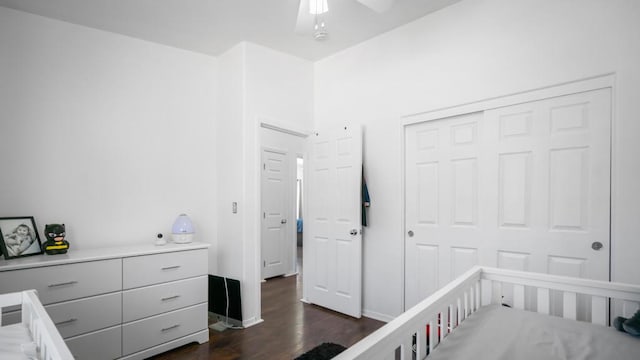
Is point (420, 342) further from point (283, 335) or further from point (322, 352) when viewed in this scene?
point (283, 335)

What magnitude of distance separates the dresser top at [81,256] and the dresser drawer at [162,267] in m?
0.04

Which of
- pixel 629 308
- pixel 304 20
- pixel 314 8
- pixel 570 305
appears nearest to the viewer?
pixel 629 308

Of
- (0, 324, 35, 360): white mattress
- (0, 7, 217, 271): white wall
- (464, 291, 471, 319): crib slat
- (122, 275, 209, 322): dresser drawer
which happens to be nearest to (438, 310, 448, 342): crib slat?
(464, 291, 471, 319): crib slat

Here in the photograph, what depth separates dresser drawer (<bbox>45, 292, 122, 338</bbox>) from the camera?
7.02 feet

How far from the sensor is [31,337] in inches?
51.8

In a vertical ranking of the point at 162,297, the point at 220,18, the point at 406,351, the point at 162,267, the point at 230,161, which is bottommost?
the point at 162,297

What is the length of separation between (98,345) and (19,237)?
37.2 inches

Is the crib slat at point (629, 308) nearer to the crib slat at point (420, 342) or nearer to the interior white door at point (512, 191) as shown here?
the interior white door at point (512, 191)

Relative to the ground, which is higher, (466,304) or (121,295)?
(466,304)

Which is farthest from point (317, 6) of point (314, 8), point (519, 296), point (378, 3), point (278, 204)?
point (278, 204)

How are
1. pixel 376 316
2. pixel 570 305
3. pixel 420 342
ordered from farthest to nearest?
pixel 376 316 → pixel 570 305 → pixel 420 342

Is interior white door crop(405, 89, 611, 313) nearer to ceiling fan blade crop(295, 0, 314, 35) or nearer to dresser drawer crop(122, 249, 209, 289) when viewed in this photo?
ceiling fan blade crop(295, 0, 314, 35)

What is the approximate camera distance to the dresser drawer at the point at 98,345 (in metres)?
2.18

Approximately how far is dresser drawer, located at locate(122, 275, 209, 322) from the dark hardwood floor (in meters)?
0.35
